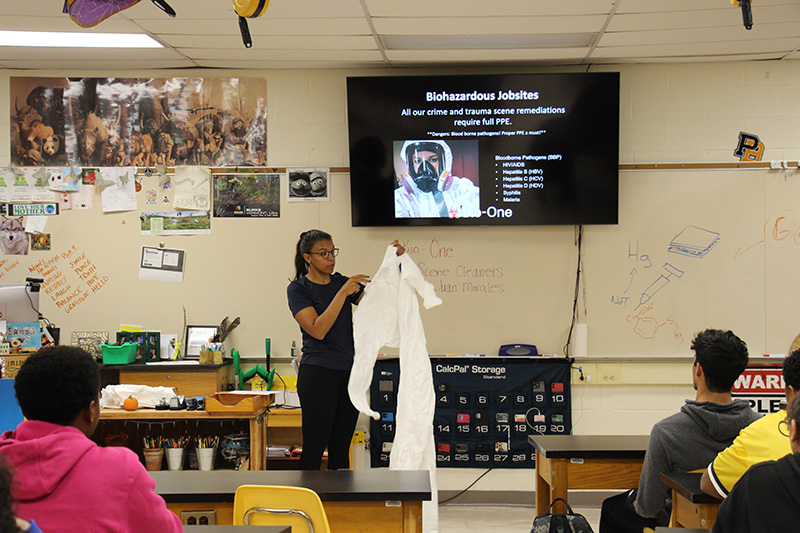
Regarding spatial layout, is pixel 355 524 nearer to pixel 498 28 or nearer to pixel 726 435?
pixel 726 435

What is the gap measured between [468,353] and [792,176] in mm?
2374

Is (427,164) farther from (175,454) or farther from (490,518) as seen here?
(175,454)

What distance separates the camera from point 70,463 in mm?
1343

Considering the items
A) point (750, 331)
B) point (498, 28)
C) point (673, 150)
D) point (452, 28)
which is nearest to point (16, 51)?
point (452, 28)

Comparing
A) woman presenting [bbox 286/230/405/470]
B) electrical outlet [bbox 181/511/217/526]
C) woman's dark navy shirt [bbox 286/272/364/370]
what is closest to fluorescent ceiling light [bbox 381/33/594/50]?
woman presenting [bbox 286/230/405/470]

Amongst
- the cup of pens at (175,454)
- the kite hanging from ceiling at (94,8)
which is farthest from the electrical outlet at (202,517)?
the cup of pens at (175,454)

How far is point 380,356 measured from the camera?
173 inches

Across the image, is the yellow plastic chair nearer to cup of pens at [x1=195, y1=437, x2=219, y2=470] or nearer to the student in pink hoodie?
the student in pink hoodie

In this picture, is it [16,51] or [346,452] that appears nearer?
[346,452]

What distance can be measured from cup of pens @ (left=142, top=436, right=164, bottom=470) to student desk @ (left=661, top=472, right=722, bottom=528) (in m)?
2.98

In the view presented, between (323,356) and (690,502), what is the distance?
64.7 inches

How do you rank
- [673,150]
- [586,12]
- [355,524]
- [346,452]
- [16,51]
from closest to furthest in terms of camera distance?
1. [355,524]
2. [346,452]
3. [586,12]
4. [16,51]
5. [673,150]

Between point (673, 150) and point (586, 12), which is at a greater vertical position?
point (586, 12)

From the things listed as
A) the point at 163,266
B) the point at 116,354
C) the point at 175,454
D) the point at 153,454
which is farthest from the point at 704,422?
the point at 163,266
